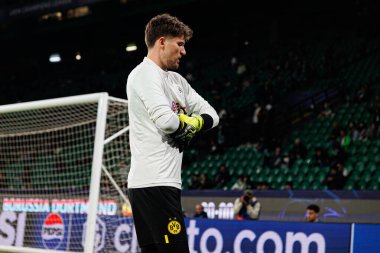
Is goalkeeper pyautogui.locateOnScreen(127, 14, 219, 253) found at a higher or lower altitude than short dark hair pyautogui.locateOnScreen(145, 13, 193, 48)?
lower

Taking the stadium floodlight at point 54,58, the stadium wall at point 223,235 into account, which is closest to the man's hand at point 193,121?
the stadium wall at point 223,235

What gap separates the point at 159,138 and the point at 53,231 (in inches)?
266

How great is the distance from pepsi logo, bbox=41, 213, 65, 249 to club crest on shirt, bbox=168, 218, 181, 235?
6541 mm

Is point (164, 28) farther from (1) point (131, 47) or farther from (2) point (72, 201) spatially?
(1) point (131, 47)

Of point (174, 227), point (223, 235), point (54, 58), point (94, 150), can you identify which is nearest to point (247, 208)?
point (223, 235)

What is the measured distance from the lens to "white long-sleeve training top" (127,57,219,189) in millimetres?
2713

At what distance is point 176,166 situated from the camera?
2.81 metres

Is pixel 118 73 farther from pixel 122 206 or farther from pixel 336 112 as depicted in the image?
pixel 122 206

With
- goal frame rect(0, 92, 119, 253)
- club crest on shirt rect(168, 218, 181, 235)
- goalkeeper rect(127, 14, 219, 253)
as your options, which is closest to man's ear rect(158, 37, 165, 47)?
goalkeeper rect(127, 14, 219, 253)

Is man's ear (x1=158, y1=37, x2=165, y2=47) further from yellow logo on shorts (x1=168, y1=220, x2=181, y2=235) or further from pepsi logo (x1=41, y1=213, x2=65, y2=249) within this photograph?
pepsi logo (x1=41, y1=213, x2=65, y2=249)

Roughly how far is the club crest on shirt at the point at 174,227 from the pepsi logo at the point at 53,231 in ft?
21.5

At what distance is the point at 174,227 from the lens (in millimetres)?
2736

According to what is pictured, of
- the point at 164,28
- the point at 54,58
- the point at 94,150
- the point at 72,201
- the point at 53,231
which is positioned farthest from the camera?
the point at 54,58

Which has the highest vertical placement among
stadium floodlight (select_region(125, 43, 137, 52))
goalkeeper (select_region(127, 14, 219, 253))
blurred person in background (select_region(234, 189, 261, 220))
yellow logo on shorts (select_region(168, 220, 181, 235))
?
stadium floodlight (select_region(125, 43, 137, 52))
